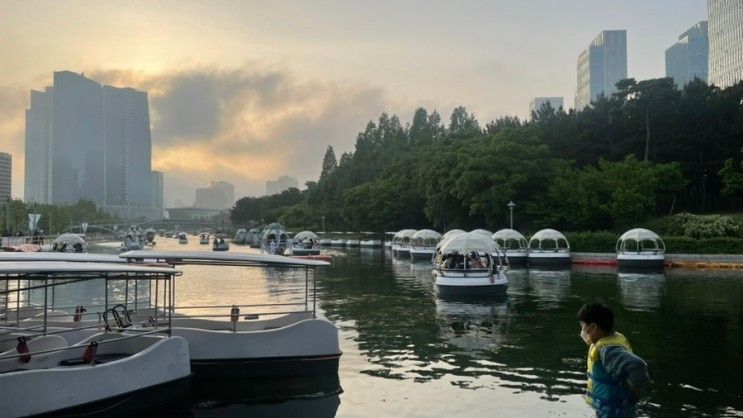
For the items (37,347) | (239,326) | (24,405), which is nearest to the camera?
(24,405)

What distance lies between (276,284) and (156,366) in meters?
29.3

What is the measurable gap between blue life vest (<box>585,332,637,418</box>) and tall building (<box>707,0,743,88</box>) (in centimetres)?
12960

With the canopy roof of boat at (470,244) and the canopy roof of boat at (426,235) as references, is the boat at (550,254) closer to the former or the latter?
the canopy roof of boat at (426,235)

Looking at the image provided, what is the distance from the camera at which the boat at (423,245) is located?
224ft

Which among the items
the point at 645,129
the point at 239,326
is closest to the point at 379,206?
the point at 645,129

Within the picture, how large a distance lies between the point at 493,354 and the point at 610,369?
1242 cm

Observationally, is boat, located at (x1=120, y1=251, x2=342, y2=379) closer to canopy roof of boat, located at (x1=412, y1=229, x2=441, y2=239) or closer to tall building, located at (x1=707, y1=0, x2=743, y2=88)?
canopy roof of boat, located at (x1=412, y1=229, x2=441, y2=239)

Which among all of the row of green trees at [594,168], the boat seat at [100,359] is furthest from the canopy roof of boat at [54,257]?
the row of green trees at [594,168]

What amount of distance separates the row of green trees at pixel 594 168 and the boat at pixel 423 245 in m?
6.21

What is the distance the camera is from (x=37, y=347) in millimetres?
14516

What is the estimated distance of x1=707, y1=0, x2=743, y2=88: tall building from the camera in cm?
12000

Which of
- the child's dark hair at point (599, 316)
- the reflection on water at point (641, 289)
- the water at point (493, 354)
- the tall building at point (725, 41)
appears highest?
the tall building at point (725, 41)

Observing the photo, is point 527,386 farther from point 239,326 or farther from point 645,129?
point 645,129

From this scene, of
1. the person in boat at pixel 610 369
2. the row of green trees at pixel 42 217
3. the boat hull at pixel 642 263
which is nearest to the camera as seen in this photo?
the person in boat at pixel 610 369
